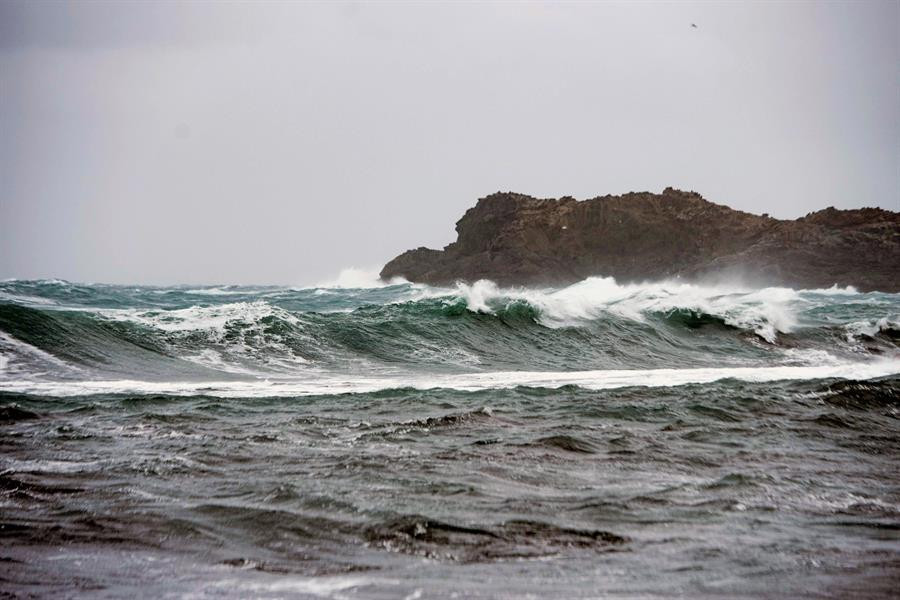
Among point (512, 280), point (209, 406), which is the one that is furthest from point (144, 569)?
point (512, 280)

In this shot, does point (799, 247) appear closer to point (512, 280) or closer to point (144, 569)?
point (512, 280)

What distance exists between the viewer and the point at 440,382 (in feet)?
34.6

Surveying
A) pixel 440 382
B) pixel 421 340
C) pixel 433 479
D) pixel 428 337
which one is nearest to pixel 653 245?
pixel 428 337

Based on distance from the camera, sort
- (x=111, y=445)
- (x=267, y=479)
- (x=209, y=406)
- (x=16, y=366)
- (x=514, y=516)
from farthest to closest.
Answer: (x=16, y=366), (x=209, y=406), (x=111, y=445), (x=267, y=479), (x=514, y=516)

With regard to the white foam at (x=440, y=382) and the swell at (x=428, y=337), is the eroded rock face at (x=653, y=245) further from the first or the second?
the white foam at (x=440, y=382)

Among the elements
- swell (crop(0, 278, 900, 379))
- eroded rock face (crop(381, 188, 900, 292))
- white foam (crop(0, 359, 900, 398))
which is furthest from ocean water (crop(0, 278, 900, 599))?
eroded rock face (crop(381, 188, 900, 292))

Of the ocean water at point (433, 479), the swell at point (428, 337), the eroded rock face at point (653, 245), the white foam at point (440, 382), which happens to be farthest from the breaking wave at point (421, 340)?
the eroded rock face at point (653, 245)

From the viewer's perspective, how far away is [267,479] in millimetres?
4902

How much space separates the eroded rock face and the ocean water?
49045 mm

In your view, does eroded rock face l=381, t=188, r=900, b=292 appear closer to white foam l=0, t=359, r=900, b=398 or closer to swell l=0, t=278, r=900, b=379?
swell l=0, t=278, r=900, b=379

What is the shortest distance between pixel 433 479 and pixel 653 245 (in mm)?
64895

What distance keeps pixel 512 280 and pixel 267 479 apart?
59.4 meters

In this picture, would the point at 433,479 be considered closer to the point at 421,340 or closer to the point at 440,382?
the point at 440,382

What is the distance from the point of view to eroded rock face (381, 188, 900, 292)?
188 ft
